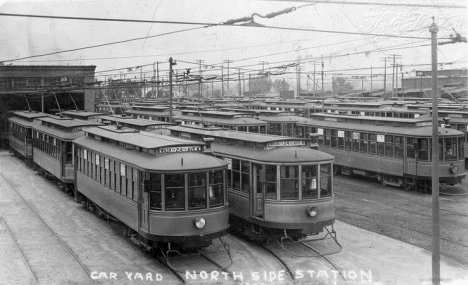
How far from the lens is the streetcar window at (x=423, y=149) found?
69.5 feet

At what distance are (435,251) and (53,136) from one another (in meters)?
17.0

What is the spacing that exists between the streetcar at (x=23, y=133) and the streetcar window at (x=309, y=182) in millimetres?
19890

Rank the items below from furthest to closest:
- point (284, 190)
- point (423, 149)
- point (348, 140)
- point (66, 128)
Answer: point (348, 140) < point (66, 128) < point (423, 149) < point (284, 190)

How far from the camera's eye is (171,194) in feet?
39.9

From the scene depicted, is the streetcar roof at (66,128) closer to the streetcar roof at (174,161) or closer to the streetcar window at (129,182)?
the streetcar window at (129,182)

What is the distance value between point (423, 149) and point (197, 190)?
12.2 metres

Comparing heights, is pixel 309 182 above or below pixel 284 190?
above

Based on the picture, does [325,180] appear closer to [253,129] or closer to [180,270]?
[180,270]

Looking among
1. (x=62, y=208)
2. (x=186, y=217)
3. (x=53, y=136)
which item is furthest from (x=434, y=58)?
(x=53, y=136)

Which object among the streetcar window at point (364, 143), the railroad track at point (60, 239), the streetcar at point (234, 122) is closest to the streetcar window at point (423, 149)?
the streetcar window at point (364, 143)

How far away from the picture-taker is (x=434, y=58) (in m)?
10.4

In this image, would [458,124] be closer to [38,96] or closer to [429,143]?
[429,143]

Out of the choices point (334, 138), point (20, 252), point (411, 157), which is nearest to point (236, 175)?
point (20, 252)

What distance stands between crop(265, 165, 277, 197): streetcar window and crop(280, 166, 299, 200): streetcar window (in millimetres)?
191
